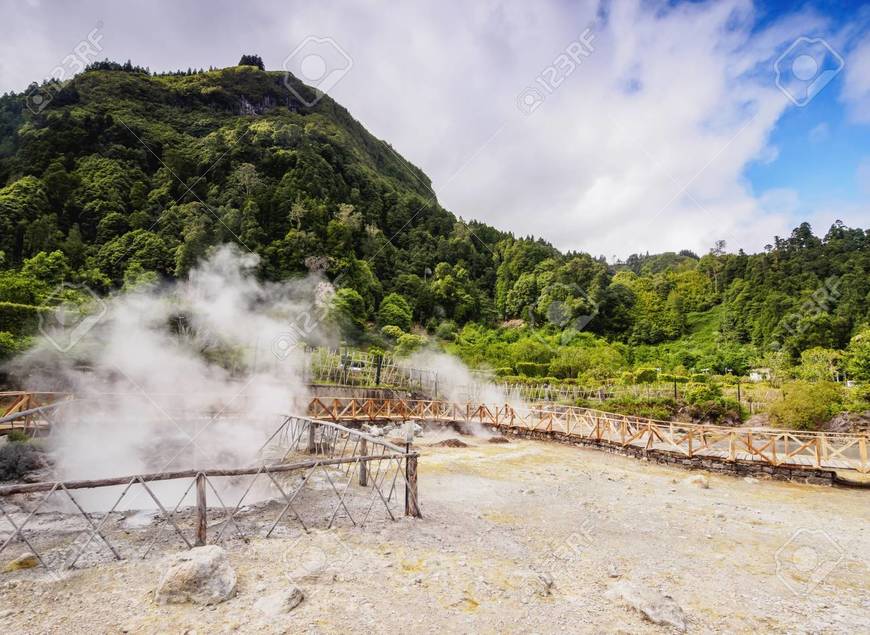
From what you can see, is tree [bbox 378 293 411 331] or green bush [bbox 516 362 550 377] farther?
tree [bbox 378 293 411 331]

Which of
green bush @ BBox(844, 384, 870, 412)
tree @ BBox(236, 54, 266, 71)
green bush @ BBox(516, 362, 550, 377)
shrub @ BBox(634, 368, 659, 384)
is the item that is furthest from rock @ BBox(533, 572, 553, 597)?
tree @ BBox(236, 54, 266, 71)

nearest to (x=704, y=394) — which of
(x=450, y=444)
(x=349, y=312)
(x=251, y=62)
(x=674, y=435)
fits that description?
(x=674, y=435)

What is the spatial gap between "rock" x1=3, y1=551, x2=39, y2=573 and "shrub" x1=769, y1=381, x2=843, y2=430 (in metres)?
25.2

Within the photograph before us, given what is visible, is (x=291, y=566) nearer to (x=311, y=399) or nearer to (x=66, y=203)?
(x=311, y=399)

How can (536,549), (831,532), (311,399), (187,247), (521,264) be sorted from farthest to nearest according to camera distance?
(521,264)
(187,247)
(311,399)
(831,532)
(536,549)

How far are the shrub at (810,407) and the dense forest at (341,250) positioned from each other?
2438 millimetres

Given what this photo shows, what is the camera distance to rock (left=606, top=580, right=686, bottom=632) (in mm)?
4711

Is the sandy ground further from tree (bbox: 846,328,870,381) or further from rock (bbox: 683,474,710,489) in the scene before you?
tree (bbox: 846,328,870,381)

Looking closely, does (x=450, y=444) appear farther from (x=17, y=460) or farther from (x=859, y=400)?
(x=859, y=400)

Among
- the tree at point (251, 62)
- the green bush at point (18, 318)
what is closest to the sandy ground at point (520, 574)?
the green bush at point (18, 318)

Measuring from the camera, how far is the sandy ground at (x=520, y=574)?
4562 mm

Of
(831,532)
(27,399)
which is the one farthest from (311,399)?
(831,532)

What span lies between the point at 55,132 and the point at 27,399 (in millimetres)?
53270

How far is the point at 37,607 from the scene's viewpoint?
14.9 ft
